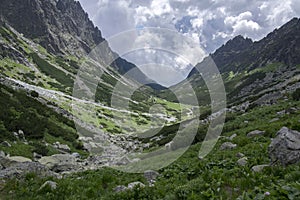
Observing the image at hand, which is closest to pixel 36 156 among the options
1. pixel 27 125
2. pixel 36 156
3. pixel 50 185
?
pixel 36 156

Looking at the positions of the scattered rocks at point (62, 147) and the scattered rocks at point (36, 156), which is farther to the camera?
the scattered rocks at point (62, 147)

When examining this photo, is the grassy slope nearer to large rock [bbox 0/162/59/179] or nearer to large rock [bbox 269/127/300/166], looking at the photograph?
large rock [bbox 269/127/300/166]

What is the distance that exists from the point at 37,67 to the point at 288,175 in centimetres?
16976

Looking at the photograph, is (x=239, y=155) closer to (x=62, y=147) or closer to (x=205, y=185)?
(x=205, y=185)

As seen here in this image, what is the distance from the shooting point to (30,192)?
37.7ft

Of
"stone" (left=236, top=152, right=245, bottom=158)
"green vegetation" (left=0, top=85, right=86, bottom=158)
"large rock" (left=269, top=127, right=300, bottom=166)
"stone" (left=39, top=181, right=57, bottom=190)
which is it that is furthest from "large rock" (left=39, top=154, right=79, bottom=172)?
"large rock" (left=269, top=127, right=300, bottom=166)

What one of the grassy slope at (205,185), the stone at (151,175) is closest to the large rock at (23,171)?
the grassy slope at (205,185)

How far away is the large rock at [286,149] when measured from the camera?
8.76 metres

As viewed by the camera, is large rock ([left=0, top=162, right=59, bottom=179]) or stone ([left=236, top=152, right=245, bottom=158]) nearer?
stone ([left=236, top=152, right=245, bottom=158])

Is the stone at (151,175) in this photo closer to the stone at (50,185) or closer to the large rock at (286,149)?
the stone at (50,185)

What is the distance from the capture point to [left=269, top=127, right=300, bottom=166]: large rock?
28.8 feet

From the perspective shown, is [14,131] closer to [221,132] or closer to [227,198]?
[221,132]

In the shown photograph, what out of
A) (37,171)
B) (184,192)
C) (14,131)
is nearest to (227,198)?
(184,192)

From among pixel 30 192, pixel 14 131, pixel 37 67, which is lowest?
pixel 30 192
